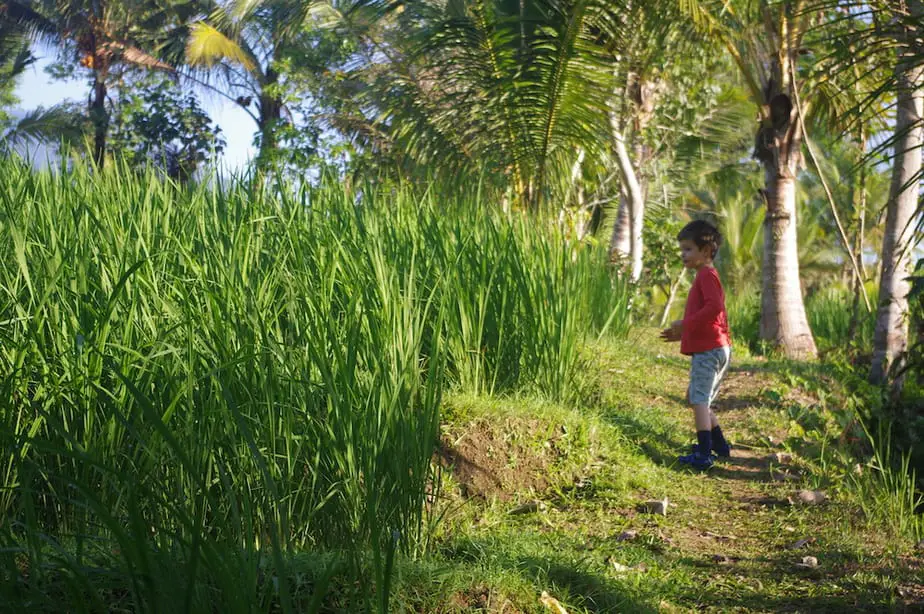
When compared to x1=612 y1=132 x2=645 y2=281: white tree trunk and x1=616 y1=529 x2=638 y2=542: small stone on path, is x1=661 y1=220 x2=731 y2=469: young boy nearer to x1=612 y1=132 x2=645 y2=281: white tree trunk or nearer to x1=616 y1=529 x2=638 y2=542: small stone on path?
x1=616 y1=529 x2=638 y2=542: small stone on path

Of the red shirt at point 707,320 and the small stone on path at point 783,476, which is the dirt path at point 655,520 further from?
the red shirt at point 707,320

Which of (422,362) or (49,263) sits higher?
(49,263)

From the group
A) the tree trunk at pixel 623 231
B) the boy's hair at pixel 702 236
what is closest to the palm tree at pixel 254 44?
the tree trunk at pixel 623 231

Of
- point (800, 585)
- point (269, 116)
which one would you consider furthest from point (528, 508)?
point (269, 116)

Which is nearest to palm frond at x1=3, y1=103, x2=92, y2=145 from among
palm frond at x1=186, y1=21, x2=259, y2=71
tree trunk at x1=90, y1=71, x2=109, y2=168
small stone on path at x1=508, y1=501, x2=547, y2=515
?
tree trunk at x1=90, y1=71, x2=109, y2=168

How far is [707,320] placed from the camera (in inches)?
201

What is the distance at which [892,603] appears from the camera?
2.84 meters

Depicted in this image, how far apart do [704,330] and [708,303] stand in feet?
0.50

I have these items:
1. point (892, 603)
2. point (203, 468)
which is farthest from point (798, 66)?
point (203, 468)

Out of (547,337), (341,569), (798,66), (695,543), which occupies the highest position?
(798,66)

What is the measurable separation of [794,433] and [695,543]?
2.24 m

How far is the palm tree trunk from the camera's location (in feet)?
31.7

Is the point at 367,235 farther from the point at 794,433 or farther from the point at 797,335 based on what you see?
the point at 797,335

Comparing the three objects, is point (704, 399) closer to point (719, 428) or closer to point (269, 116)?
point (719, 428)
